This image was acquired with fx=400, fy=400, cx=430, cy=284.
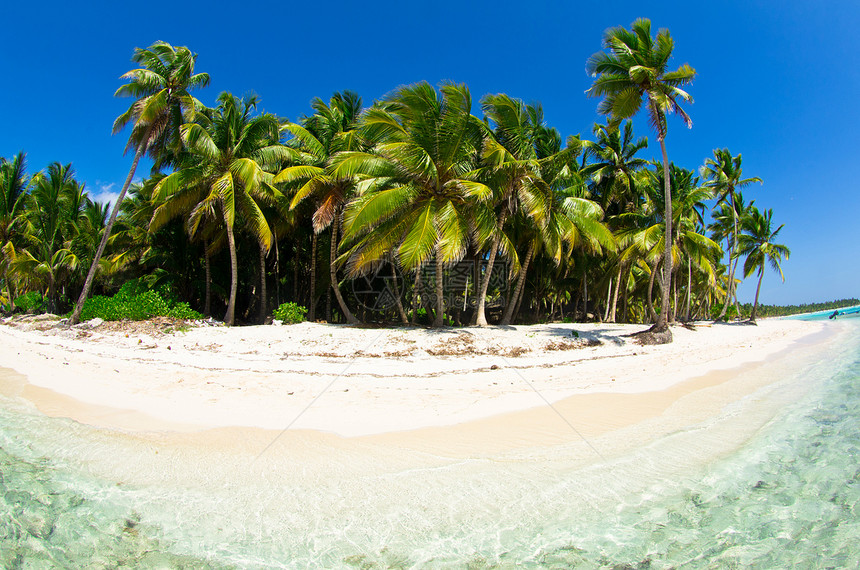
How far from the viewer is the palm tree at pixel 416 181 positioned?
12.0 metres

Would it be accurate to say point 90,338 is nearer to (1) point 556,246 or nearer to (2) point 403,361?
(2) point 403,361

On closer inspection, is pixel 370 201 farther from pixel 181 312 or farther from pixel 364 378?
pixel 181 312

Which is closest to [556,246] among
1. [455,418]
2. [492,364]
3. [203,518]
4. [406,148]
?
[406,148]

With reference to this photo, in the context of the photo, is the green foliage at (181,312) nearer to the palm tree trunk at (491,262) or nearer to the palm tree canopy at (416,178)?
the palm tree canopy at (416,178)

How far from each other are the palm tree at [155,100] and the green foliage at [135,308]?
0.47 metres

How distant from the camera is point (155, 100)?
14172mm

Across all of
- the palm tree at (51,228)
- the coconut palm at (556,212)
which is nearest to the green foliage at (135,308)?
the palm tree at (51,228)

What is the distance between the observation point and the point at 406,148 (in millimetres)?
12328

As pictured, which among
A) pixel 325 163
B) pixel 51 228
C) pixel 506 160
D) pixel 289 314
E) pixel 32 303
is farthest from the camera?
pixel 32 303

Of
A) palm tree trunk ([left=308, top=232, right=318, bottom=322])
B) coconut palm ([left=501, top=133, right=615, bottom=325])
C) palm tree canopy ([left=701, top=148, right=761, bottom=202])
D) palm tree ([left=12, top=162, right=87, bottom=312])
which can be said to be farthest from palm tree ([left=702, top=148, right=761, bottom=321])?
palm tree ([left=12, top=162, right=87, bottom=312])

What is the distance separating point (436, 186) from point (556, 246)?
544 cm

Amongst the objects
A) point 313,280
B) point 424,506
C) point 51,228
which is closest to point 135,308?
point 313,280

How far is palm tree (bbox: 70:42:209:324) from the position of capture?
14438mm

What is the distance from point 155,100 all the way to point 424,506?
16.9 metres
